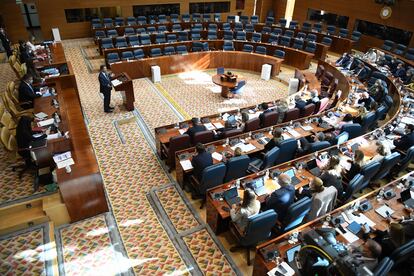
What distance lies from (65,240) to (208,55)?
1116cm

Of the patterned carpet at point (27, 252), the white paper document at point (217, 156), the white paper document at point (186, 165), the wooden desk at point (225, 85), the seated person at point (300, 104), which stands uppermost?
the seated person at point (300, 104)

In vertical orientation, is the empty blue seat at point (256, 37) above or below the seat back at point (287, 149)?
above

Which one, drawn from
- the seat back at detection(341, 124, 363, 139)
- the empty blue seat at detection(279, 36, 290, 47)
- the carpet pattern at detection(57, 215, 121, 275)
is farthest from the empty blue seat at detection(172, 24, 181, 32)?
the carpet pattern at detection(57, 215, 121, 275)

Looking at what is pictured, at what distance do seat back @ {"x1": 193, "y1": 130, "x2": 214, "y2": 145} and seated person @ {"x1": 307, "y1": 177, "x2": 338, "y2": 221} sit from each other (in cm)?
307

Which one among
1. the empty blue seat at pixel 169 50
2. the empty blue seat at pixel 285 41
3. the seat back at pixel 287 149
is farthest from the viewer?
the empty blue seat at pixel 285 41

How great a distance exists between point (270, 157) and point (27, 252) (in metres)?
5.26

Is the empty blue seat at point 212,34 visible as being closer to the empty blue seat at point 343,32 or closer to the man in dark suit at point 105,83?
the empty blue seat at point 343,32

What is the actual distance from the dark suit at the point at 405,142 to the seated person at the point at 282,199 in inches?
166

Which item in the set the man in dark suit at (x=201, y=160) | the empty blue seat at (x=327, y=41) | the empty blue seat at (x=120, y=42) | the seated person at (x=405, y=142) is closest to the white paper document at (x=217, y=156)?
the man in dark suit at (x=201, y=160)

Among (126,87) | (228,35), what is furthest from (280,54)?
(126,87)

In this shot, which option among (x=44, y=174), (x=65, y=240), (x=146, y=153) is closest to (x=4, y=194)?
(x=44, y=174)

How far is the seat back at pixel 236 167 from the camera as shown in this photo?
22.2 ft

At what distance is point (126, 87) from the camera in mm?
10891

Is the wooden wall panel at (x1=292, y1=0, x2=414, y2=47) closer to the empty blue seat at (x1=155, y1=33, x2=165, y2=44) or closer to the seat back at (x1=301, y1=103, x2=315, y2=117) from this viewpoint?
the seat back at (x1=301, y1=103, x2=315, y2=117)
